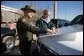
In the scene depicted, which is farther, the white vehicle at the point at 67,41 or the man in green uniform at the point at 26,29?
the man in green uniform at the point at 26,29

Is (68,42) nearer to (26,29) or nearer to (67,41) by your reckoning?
(67,41)

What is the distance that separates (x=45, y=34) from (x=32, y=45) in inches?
21.3

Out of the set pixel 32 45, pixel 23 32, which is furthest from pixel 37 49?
pixel 23 32

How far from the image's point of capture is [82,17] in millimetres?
3188

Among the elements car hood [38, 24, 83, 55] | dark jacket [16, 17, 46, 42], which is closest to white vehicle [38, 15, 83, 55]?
car hood [38, 24, 83, 55]

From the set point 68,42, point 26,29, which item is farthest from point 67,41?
point 26,29

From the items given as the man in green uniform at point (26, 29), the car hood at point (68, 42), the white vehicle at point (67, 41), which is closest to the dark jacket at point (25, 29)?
the man in green uniform at point (26, 29)

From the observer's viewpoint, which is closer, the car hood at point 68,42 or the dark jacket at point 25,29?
the car hood at point 68,42

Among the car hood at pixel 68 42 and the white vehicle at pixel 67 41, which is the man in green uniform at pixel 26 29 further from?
the car hood at pixel 68 42

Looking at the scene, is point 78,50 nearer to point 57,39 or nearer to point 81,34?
point 81,34

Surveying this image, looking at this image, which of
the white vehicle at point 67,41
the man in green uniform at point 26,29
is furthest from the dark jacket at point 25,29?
the white vehicle at point 67,41

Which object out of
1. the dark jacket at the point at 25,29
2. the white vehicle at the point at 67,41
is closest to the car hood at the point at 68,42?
the white vehicle at the point at 67,41

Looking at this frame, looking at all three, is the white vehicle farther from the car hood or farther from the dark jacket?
the dark jacket

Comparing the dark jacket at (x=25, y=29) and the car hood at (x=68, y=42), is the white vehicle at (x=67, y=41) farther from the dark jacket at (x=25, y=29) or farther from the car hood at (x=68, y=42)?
the dark jacket at (x=25, y=29)
